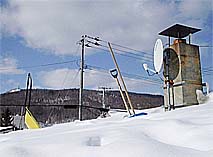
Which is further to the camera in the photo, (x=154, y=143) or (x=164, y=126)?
(x=164, y=126)

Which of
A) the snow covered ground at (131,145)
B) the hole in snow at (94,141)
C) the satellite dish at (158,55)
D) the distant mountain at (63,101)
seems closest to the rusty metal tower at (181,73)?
the satellite dish at (158,55)

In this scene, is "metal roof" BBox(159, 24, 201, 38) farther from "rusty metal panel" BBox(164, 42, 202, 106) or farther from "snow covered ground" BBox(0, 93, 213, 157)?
"snow covered ground" BBox(0, 93, 213, 157)

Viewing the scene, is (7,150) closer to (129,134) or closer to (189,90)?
(129,134)

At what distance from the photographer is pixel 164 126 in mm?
2162

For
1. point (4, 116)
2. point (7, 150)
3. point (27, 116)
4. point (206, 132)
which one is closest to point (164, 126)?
point (206, 132)

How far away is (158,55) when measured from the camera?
246 inches

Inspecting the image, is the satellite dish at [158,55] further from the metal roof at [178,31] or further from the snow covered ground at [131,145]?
the snow covered ground at [131,145]

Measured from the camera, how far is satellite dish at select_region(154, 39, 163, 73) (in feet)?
20.3

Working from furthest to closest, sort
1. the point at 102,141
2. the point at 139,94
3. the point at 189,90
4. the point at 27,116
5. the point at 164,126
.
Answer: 1. the point at 139,94
2. the point at 27,116
3. the point at 189,90
4. the point at 164,126
5. the point at 102,141

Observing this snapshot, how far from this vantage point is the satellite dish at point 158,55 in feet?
20.3

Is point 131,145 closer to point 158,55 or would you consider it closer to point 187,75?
point 158,55

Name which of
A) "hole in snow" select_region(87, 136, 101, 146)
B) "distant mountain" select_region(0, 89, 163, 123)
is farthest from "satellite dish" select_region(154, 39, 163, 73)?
"distant mountain" select_region(0, 89, 163, 123)

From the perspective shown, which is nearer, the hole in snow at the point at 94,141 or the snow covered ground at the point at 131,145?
the snow covered ground at the point at 131,145

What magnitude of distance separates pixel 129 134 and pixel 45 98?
2158 centimetres
